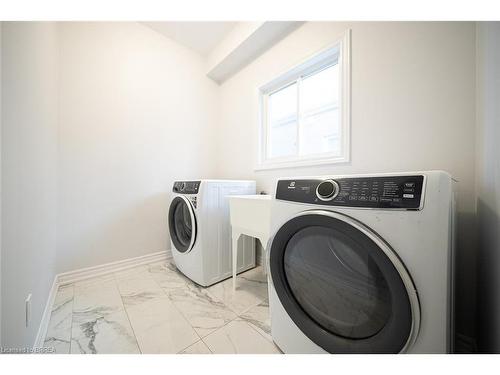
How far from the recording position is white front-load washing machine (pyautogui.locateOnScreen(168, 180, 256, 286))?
133 cm

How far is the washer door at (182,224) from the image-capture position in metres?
1.40

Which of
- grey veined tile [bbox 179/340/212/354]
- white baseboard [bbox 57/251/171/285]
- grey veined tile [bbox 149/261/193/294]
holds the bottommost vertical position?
grey veined tile [bbox 149/261/193/294]

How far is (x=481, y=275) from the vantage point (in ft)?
2.55

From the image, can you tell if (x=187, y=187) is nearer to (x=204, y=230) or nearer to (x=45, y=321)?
(x=204, y=230)

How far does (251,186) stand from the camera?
1.63 meters

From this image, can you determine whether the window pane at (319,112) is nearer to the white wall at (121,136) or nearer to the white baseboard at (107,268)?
the white wall at (121,136)

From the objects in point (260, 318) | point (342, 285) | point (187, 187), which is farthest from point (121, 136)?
point (342, 285)

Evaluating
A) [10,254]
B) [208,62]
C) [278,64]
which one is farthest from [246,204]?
[208,62]

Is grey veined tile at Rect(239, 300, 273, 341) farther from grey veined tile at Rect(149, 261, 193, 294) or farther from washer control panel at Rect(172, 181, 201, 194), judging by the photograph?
washer control panel at Rect(172, 181, 201, 194)

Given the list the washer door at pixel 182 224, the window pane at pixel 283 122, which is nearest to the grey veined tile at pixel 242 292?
the washer door at pixel 182 224

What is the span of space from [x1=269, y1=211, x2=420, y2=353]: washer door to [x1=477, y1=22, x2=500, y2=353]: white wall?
15.4 inches

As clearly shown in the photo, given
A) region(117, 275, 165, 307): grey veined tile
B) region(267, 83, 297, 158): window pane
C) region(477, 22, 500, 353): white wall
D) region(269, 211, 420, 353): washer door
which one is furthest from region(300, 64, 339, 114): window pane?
region(117, 275, 165, 307): grey veined tile

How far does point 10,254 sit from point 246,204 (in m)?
0.96

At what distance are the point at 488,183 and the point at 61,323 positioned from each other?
2125 millimetres
